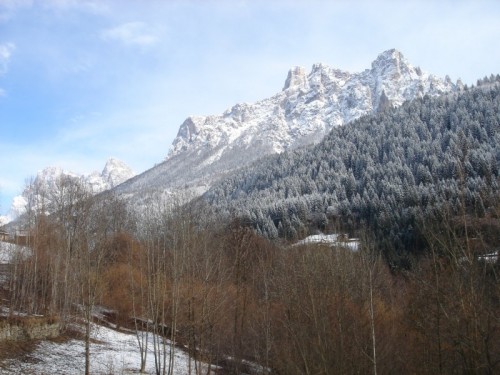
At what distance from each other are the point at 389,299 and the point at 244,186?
110m

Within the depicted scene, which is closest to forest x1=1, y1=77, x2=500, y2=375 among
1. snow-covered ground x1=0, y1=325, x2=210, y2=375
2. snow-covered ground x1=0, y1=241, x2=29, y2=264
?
snow-covered ground x1=0, y1=241, x2=29, y2=264

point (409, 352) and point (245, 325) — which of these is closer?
point (409, 352)

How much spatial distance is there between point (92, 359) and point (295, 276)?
1431 cm

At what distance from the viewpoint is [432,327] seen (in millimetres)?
17250

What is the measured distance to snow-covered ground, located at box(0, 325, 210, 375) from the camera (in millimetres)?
21328

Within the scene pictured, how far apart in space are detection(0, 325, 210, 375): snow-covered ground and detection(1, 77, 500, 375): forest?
171 cm

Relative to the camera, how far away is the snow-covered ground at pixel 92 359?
21328 mm

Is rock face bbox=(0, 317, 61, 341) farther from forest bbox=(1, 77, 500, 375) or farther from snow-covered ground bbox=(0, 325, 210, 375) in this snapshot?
forest bbox=(1, 77, 500, 375)

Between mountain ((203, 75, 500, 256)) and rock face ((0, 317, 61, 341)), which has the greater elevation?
mountain ((203, 75, 500, 256))

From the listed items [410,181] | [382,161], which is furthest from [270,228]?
[382,161]

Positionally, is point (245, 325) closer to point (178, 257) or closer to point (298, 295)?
point (178, 257)

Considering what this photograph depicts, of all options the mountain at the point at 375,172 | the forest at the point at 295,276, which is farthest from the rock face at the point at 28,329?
the mountain at the point at 375,172

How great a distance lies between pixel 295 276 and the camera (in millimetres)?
18234

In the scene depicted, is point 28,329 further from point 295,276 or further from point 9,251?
point 295,276
